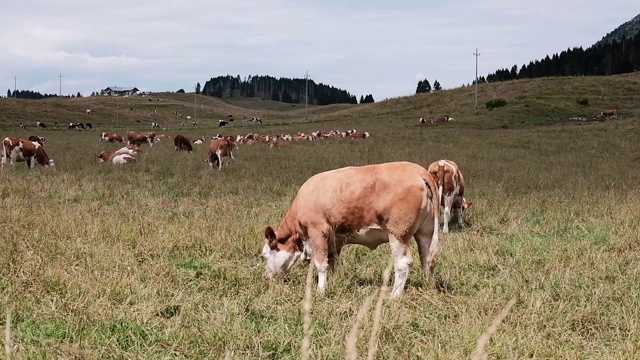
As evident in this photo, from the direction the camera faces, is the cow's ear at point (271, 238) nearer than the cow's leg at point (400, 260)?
No

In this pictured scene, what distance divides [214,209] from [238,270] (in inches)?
178

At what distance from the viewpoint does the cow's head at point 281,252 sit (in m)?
6.58

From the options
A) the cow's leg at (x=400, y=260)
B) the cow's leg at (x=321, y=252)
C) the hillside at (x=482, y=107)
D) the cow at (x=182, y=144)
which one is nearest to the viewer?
the cow's leg at (x=400, y=260)

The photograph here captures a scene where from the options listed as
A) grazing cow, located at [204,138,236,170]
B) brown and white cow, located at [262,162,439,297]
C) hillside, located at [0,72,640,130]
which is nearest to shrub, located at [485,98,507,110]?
hillside, located at [0,72,640,130]

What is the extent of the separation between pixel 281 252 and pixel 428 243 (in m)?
1.78

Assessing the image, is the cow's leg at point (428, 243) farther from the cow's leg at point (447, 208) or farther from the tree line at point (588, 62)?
the tree line at point (588, 62)

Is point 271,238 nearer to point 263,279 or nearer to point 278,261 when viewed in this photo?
point 278,261

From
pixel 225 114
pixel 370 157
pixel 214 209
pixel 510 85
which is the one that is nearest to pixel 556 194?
pixel 214 209

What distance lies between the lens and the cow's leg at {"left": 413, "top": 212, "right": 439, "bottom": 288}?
6.28 m

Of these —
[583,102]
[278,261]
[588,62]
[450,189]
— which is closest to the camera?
[278,261]

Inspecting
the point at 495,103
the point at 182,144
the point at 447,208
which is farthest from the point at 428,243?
the point at 495,103

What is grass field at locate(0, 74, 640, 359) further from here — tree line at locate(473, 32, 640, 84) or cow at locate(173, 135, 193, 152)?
tree line at locate(473, 32, 640, 84)

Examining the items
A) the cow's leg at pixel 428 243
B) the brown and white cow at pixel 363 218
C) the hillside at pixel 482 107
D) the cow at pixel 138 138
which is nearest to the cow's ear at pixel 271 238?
the brown and white cow at pixel 363 218

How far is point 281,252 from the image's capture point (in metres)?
6.62
